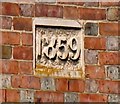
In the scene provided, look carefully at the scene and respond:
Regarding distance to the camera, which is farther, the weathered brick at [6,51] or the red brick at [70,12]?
the red brick at [70,12]

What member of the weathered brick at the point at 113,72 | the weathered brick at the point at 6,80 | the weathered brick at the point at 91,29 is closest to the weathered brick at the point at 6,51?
the weathered brick at the point at 6,80

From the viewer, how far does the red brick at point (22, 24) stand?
3.21 metres

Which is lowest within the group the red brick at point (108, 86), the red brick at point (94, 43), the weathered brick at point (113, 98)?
the weathered brick at point (113, 98)

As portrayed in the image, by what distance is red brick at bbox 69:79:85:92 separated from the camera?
3266 millimetres

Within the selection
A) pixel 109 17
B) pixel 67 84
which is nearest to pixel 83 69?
pixel 67 84

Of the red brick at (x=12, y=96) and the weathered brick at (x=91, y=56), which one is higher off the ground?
the weathered brick at (x=91, y=56)

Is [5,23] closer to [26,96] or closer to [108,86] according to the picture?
[26,96]

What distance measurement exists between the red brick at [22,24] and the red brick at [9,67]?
0.62 feet

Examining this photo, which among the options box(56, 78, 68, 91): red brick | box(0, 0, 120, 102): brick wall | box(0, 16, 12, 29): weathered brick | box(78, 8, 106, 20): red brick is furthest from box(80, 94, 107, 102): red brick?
box(0, 16, 12, 29): weathered brick

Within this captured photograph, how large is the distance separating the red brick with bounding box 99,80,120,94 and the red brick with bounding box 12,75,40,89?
0.36 metres

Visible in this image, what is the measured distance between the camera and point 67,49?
10.8 ft

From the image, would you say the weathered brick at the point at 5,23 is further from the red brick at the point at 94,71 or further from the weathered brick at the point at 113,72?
the weathered brick at the point at 113,72

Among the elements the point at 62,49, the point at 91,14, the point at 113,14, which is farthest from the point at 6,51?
the point at 113,14

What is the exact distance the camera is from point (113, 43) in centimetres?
333
